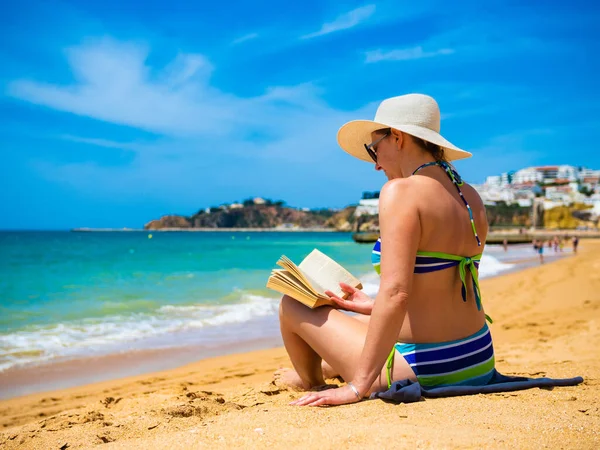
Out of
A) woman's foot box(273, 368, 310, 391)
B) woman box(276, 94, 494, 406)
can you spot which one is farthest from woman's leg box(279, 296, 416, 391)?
woman's foot box(273, 368, 310, 391)

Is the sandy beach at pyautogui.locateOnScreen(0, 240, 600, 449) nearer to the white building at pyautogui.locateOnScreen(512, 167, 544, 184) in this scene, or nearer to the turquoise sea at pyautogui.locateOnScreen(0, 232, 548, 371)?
the turquoise sea at pyautogui.locateOnScreen(0, 232, 548, 371)

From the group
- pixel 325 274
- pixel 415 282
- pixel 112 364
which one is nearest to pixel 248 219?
pixel 112 364

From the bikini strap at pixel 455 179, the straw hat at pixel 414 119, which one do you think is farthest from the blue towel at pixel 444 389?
the straw hat at pixel 414 119

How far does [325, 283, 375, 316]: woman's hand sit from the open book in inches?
1.1

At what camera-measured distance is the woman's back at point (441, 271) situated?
77.6 inches

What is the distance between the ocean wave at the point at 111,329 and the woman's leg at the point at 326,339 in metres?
3.89

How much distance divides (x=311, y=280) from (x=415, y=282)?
593 millimetres

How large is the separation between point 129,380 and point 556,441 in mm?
3950

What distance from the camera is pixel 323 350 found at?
234cm

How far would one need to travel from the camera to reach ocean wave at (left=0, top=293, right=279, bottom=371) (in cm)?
573

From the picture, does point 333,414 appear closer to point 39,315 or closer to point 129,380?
point 129,380

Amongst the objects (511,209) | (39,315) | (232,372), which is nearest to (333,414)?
(232,372)

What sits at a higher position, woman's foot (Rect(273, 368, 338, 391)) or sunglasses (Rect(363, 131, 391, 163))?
sunglasses (Rect(363, 131, 391, 163))

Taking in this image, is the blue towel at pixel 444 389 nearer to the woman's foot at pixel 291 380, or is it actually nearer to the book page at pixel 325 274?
the book page at pixel 325 274
